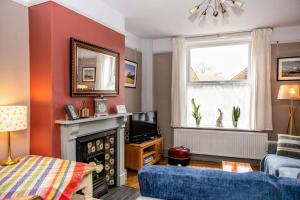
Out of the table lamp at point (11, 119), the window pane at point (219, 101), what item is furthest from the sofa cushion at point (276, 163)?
the table lamp at point (11, 119)

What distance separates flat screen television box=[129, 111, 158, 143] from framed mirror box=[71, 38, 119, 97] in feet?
2.60

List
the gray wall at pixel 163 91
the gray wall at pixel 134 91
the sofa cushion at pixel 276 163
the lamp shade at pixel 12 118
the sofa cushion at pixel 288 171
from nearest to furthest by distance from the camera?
the lamp shade at pixel 12 118
the sofa cushion at pixel 288 171
the sofa cushion at pixel 276 163
the gray wall at pixel 134 91
the gray wall at pixel 163 91

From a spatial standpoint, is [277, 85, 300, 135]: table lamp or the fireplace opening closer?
the fireplace opening

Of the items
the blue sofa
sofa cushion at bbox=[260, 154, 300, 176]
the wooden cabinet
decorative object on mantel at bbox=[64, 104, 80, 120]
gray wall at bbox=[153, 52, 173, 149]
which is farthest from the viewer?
gray wall at bbox=[153, 52, 173, 149]

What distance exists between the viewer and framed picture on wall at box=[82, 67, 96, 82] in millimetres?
2549

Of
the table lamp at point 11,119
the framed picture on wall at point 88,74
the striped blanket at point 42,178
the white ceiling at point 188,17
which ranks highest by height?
the white ceiling at point 188,17

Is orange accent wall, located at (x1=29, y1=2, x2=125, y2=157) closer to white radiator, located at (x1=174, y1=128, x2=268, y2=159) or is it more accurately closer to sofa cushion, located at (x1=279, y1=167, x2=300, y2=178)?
sofa cushion, located at (x1=279, y1=167, x2=300, y2=178)

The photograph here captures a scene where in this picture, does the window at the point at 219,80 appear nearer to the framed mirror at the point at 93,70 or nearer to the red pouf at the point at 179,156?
the red pouf at the point at 179,156

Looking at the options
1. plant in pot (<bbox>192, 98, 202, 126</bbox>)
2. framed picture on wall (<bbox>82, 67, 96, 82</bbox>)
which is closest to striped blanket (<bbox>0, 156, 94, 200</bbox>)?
framed picture on wall (<bbox>82, 67, 96, 82</bbox>)

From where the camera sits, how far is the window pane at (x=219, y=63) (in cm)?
421

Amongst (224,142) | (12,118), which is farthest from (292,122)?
(12,118)

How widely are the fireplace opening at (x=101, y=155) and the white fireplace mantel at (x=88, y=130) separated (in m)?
0.06

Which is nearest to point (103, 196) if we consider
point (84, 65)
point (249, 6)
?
point (84, 65)

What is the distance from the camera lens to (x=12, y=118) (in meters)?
1.79
